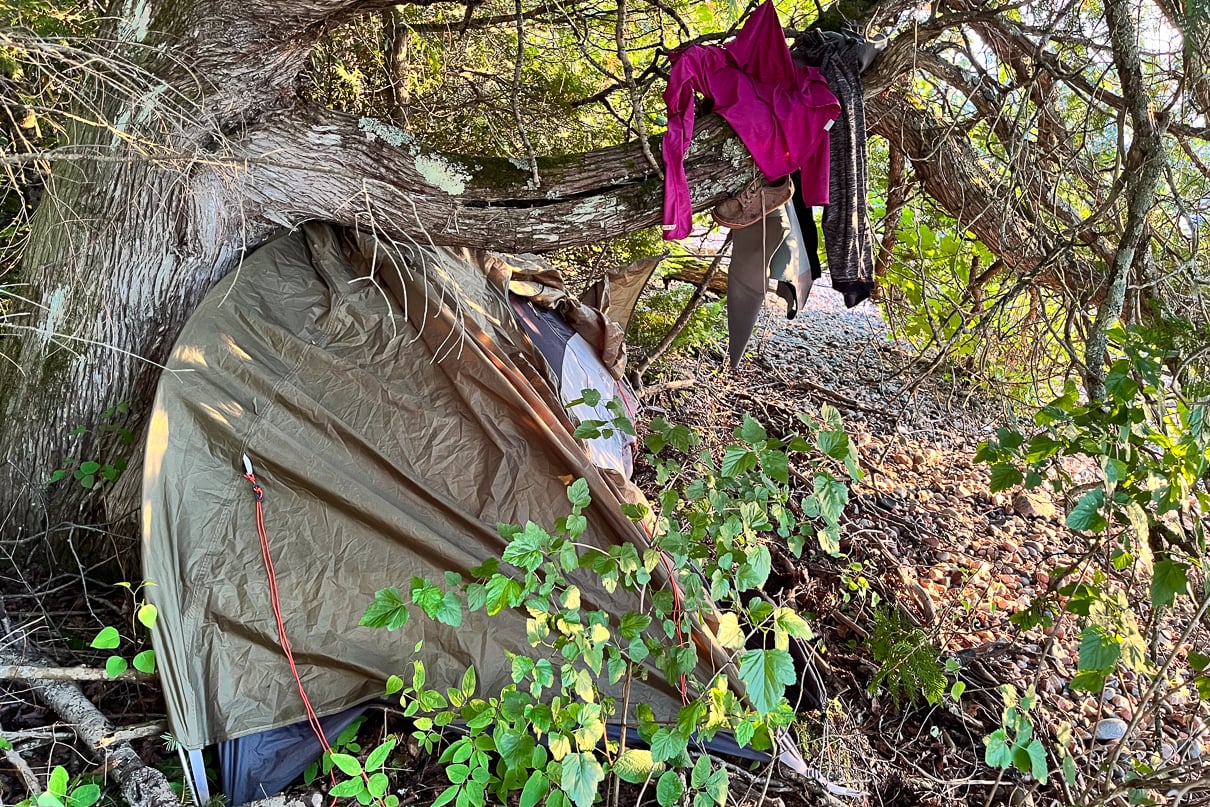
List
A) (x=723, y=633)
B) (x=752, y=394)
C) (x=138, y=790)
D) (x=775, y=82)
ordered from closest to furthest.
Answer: (x=723, y=633) → (x=138, y=790) → (x=775, y=82) → (x=752, y=394)

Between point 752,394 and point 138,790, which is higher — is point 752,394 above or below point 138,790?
above

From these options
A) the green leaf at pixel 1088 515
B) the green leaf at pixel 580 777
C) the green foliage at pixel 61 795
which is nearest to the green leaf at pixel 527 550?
the green leaf at pixel 580 777

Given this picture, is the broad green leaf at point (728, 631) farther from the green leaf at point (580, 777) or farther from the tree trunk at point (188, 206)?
the tree trunk at point (188, 206)

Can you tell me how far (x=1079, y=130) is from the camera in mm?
2785

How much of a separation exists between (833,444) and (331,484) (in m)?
1.39

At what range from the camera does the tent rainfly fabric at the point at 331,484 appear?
198cm

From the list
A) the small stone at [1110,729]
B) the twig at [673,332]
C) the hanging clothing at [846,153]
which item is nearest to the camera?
the hanging clothing at [846,153]

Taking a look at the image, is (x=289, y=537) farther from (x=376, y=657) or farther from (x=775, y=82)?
(x=775, y=82)

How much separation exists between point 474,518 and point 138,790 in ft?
3.40

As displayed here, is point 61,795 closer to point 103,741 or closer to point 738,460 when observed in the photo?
point 103,741

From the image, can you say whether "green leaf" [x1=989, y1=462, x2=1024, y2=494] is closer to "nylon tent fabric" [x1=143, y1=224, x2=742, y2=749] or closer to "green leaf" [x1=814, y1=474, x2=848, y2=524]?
"green leaf" [x1=814, y1=474, x2=848, y2=524]

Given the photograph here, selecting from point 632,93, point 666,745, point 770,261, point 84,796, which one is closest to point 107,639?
point 84,796

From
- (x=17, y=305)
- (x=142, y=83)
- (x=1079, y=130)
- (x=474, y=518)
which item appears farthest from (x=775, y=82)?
(x=17, y=305)

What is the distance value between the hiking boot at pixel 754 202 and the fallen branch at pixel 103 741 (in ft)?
7.38
